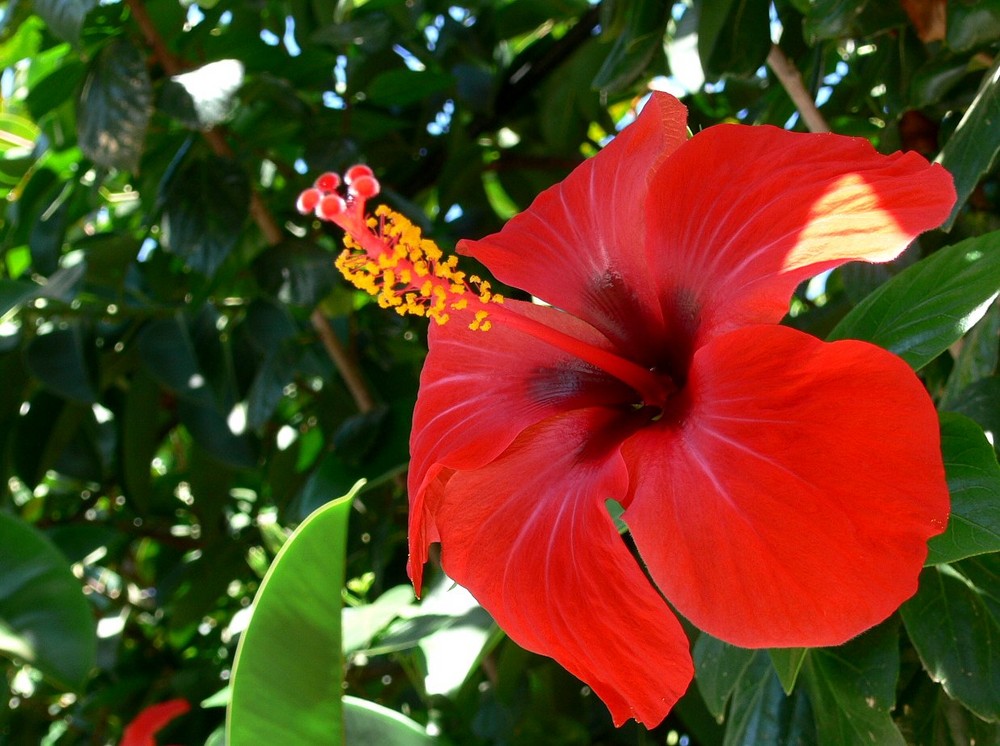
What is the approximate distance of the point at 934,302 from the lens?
0.59 meters

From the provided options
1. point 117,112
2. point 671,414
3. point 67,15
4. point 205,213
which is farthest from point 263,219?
point 671,414

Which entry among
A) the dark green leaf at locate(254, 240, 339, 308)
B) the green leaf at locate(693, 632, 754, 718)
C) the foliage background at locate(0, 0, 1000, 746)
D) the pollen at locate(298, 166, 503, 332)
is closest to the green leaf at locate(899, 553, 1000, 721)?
the foliage background at locate(0, 0, 1000, 746)

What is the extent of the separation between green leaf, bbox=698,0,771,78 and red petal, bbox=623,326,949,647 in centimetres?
41

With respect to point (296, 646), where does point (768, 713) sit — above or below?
below

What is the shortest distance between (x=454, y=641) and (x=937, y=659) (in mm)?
420

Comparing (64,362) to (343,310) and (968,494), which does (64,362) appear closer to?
(343,310)

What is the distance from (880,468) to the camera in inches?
18.0

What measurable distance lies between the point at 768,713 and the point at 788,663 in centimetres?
19

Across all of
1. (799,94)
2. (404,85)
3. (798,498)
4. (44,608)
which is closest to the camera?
(798,498)

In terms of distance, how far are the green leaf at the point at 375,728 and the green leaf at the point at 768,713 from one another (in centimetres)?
25

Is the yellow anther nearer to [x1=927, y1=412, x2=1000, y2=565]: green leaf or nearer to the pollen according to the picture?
the pollen

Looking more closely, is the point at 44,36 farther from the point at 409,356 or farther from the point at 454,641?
the point at 454,641

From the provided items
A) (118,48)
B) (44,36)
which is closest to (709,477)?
(118,48)

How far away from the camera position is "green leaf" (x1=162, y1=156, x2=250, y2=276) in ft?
3.71
